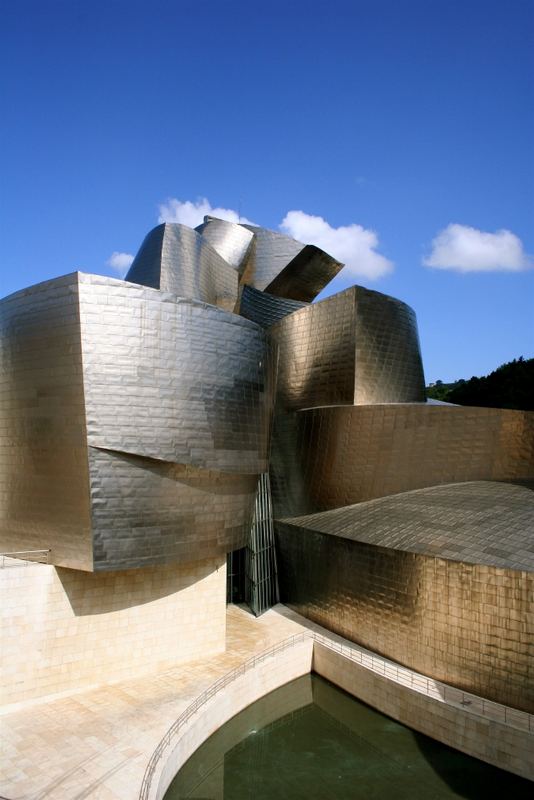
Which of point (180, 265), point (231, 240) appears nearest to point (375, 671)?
point (180, 265)

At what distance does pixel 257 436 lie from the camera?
523 inches

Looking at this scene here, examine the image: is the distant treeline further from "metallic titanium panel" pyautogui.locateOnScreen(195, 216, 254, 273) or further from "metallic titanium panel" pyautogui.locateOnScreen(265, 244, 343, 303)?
"metallic titanium panel" pyautogui.locateOnScreen(195, 216, 254, 273)

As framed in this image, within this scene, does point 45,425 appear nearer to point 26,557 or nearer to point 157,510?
point 157,510

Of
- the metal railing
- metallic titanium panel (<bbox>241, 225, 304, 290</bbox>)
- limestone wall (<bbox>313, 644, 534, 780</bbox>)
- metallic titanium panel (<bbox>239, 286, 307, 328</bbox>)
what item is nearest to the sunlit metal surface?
the metal railing

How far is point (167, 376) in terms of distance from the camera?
1118 centimetres

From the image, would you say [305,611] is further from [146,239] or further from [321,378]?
[146,239]

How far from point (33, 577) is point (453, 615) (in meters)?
8.56

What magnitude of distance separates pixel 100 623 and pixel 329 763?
5.40 metres

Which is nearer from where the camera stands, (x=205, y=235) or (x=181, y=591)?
(x=181, y=591)

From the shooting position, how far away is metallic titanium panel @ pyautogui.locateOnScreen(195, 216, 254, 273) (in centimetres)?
2509

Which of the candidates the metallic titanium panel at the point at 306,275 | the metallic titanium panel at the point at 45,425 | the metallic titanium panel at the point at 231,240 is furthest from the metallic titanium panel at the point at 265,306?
the metallic titanium panel at the point at 45,425

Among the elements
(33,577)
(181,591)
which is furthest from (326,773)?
(33,577)

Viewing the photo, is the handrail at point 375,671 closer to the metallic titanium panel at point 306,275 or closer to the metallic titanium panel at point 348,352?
the metallic titanium panel at point 348,352

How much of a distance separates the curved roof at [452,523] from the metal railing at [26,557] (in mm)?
7131
